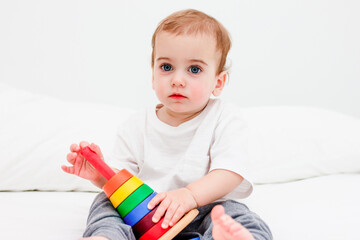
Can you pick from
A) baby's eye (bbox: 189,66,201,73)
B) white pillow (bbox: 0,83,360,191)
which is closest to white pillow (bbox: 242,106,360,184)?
white pillow (bbox: 0,83,360,191)

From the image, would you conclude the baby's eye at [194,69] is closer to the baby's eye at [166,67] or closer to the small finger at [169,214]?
the baby's eye at [166,67]

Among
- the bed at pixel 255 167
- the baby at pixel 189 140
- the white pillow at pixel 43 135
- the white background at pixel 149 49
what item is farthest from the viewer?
the white background at pixel 149 49

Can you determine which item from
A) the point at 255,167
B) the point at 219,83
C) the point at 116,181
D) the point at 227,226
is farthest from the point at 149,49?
the point at 227,226

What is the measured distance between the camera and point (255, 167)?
1338 millimetres

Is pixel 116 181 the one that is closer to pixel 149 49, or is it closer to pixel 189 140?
pixel 189 140

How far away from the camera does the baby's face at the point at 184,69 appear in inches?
34.6

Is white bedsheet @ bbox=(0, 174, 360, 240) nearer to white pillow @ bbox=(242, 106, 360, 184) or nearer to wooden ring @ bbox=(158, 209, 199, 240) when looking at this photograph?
white pillow @ bbox=(242, 106, 360, 184)

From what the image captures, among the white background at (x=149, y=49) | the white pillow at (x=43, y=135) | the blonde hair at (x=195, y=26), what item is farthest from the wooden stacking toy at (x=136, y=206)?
the white background at (x=149, y=49)

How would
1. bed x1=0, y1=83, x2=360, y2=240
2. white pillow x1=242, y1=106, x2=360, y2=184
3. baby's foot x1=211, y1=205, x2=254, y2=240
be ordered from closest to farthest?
1. baby's foot x1=211, y1=205, x2=254, y2=240
2. bed x1=0, y1=83, x2=360, y2=240
3. white pillow x1=242, y1=106, x2=360, y2=184

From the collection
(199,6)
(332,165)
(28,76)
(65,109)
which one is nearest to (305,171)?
(332,165)

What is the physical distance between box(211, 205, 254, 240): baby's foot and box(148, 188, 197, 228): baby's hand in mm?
148

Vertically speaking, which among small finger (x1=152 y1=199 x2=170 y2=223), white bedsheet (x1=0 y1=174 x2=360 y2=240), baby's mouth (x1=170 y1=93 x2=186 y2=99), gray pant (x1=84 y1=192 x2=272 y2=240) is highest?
baby's mouth (x1=170 y1=93 x2=186 y2=99)

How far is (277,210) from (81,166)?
490mm

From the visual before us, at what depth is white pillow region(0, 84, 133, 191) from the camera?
1.22 metres
